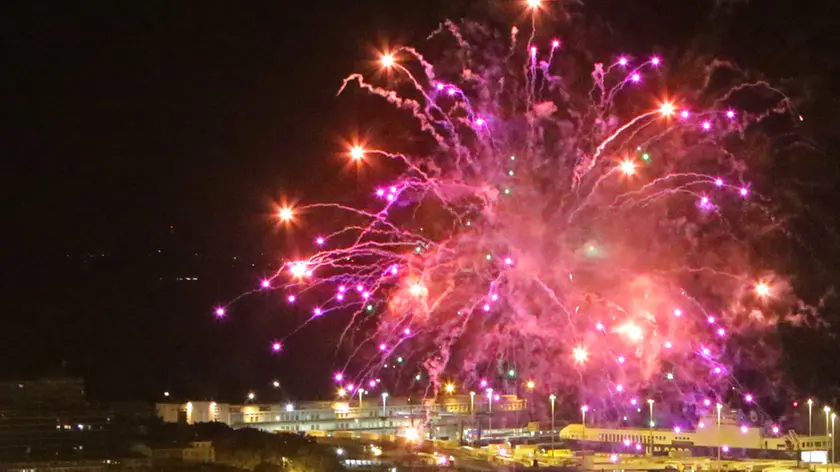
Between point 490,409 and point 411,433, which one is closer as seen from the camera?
point 411,433

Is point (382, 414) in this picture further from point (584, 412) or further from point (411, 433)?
point (584, 412)

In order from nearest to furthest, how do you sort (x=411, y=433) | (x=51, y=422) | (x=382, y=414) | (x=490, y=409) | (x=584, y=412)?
1. (x=51, y=422)
2. (x=584, y=412)
3. (x=411, y=433)
4. (x=490, y=409)
5. (x=382, y=414)

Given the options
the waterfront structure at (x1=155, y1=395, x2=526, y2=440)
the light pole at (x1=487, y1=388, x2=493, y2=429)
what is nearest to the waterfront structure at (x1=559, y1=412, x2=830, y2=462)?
the light pole at (x1=487, y1=388, x2=493, y2=429)

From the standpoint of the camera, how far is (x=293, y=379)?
81.9 ft

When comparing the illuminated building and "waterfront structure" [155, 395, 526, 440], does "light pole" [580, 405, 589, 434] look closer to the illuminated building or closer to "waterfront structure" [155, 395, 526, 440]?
"waterfront structure" [155, 395, 526, 440]

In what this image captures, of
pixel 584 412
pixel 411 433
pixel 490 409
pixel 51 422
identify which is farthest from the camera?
pixel 490 409

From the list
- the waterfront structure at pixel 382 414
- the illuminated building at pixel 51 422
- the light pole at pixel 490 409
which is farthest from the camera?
the light pole at pixel 490 409

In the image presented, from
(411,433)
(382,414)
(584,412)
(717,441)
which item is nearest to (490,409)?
(411,433)

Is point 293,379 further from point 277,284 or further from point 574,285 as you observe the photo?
point 574,285

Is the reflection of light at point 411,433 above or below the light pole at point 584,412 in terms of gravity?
below

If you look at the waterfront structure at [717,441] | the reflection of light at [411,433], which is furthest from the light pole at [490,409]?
the waterfront structure at [717,441]

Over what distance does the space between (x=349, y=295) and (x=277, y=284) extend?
2.64 m

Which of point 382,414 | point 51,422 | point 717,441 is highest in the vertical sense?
point 51,422

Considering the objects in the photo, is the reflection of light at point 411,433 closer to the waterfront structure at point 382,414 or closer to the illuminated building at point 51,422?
the waterfront structure at point 382,414
